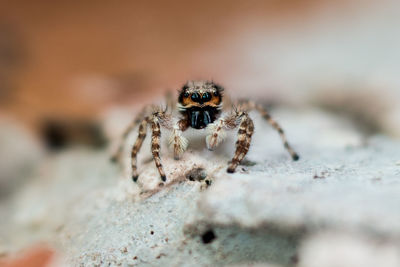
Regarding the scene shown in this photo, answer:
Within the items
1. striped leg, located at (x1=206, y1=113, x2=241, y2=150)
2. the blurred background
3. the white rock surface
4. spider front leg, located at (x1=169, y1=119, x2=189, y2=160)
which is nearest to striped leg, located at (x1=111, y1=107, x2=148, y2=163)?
the white rock surface

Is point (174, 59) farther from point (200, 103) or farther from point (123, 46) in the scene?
point (200, 103)

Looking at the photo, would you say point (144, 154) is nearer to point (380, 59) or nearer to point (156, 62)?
point (156, 62)

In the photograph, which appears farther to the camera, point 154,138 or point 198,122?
point 198,122

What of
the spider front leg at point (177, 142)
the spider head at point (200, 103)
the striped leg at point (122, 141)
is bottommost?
the striped leg at point (122, 141)

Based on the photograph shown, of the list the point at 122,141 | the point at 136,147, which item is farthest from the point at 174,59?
the point at 136,147

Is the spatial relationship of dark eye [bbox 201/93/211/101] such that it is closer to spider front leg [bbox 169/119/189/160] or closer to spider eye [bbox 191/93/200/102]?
spider eye [bbox 191/93/200/102]

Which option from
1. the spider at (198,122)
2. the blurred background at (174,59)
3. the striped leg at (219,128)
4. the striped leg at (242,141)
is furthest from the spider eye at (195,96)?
the blurred background at (174,59)

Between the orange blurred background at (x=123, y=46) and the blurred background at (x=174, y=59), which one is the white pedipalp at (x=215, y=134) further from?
the orange blurred background at (x=123, y=46)

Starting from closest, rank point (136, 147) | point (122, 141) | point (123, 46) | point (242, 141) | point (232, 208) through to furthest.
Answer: point (232, 208)
point (242, 141)
point (136, 147)
point (122, 141)
point (123, 46)
